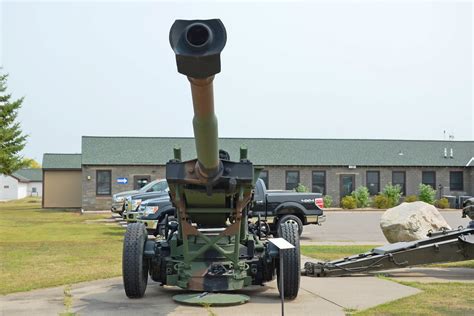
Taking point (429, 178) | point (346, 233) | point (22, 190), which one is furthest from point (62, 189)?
point (22, 190)

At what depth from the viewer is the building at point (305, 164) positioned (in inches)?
1636

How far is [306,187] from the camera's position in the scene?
1702 inches

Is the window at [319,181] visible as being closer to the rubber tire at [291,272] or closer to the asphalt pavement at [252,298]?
the asphalt pavement at [252,298]

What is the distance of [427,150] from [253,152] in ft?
39.4

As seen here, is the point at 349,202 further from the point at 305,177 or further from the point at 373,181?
the point at 373,181

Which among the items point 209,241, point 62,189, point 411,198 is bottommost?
point 209,241

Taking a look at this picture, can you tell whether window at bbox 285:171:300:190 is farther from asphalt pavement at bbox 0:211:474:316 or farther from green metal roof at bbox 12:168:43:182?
green metal roof at bbox 12:168:43:182

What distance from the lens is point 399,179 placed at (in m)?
45.1

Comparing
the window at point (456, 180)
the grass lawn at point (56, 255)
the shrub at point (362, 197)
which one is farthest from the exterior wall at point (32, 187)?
the grass lawn at point (56, 255)

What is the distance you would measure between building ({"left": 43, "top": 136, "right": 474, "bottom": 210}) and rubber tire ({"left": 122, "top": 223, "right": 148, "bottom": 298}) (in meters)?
31.1

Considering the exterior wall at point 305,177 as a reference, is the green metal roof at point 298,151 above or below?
above

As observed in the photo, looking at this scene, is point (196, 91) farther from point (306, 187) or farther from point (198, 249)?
point (306, 187)

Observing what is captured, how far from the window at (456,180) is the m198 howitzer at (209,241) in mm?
37832

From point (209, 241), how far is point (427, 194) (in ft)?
Result: 115
